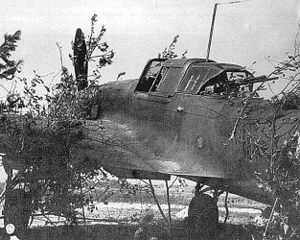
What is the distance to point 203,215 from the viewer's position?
11633mm

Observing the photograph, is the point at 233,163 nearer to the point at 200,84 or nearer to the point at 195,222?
the point at 200,84

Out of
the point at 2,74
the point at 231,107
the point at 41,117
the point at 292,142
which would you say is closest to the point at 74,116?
the point at 41,117

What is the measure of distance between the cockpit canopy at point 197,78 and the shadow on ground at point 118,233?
2.41m

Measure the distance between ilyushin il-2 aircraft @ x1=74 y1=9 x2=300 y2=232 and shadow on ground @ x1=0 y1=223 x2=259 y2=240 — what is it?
1.65 feet

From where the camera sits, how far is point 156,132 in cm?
1079

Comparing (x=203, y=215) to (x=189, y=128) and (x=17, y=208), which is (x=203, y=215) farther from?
(x=17, y=208)

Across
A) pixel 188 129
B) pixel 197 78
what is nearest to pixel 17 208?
pixel 188 129

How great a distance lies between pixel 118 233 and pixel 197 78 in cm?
319

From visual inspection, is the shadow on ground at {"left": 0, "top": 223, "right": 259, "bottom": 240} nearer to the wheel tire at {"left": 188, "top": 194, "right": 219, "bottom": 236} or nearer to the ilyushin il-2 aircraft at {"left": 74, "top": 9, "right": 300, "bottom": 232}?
the wheel tire at {"left": 188, "top": 194, "right": 219, "bottom": 236}

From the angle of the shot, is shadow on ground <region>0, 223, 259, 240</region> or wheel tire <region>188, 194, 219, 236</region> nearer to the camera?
shadow on ground <region>0, 223, 259, 240</region>

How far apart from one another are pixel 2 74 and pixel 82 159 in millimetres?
1851

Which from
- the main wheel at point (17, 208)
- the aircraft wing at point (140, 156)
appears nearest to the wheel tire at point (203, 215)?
the aircraft wing at point (140, 156)

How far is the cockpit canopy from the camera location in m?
9.84

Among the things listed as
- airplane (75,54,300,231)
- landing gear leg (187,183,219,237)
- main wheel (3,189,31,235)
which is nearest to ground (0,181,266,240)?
landing gear leg (187,183,219,237)
